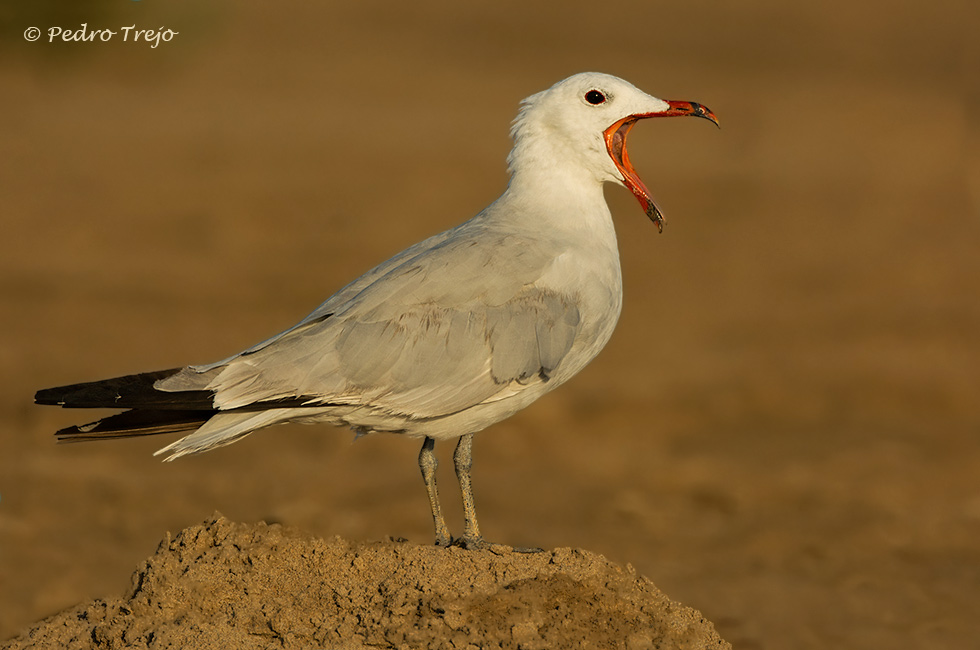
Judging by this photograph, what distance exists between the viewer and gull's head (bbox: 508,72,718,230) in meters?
7.58

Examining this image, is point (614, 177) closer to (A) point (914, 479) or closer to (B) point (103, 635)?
(B) point (103, 635)

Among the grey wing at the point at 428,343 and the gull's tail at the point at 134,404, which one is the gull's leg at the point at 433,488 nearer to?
the grey wing at the point at 428,343

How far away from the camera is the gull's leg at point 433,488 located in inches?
285

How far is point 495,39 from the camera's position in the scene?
3206 cm

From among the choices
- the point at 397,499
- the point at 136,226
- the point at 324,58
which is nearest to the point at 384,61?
the point at 324,58

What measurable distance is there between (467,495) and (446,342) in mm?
906

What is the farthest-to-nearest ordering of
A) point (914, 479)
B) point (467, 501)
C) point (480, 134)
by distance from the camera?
point (480, 134)
point (914, 479)
point (467, 501)

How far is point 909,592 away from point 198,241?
38.7ft

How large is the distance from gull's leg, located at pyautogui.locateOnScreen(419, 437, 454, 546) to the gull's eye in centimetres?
213
